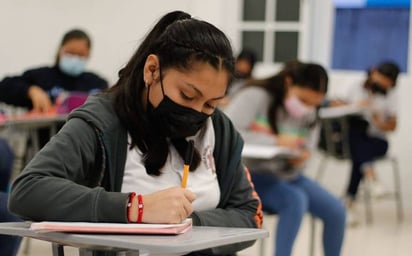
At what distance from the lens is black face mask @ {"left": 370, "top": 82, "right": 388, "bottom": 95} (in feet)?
20.1

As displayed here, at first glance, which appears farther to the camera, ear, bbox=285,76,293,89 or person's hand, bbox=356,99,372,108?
person's hand, bbox=356,99,372,108

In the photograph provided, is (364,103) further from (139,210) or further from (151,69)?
(139,210)

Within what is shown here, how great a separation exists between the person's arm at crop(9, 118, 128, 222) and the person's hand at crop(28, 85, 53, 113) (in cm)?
313

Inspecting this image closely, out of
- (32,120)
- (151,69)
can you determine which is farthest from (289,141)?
(151,69)

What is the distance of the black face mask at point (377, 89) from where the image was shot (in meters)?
6.12

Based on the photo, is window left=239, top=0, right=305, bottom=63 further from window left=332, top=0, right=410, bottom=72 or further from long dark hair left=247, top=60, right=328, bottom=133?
long dark hair left=247, top=60, right=328, bottom=133

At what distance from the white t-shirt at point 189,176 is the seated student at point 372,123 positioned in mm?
4209

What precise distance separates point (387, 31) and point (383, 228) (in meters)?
1.99

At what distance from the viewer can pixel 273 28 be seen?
677 centimetres

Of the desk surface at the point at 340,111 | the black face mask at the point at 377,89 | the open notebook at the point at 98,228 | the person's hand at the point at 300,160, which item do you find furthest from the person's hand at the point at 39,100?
the open notebook at the point at 98,228

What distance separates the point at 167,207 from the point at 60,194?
21 cm

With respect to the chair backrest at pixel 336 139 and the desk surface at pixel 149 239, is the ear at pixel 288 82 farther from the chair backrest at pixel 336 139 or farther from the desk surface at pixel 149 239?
the chair backrest at pixel 336 139

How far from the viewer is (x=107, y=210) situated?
4.53 ft

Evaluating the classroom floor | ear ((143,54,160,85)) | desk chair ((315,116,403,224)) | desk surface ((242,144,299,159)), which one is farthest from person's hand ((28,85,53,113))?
ear ((143,54,160,85))
